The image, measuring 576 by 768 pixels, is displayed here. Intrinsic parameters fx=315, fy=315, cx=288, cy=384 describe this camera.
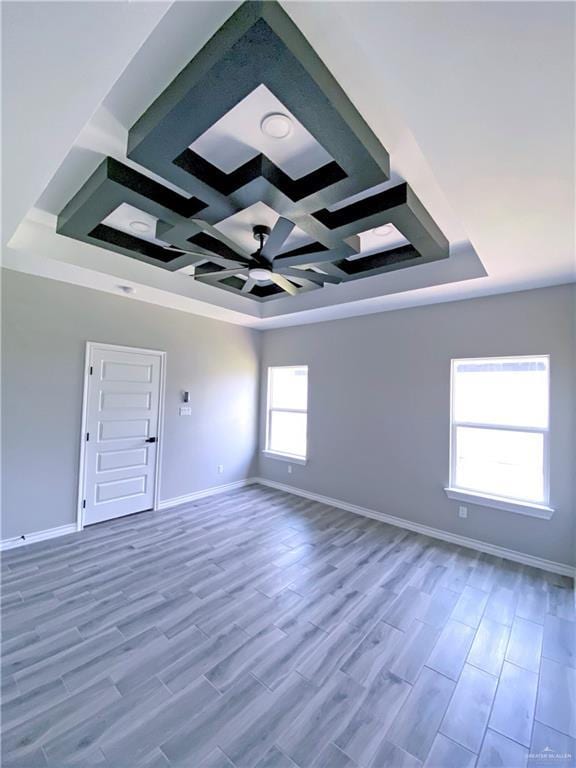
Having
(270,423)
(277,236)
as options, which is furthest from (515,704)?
(270,423)

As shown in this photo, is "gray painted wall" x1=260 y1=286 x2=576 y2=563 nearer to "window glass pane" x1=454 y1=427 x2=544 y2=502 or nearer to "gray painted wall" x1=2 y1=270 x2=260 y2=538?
"window glass pane" x1=454 y1=427 x2=544 y2=502

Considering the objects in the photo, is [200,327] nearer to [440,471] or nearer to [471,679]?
[440,471]

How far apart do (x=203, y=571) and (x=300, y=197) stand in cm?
313

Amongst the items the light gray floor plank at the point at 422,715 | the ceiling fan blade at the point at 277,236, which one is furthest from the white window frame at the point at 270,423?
the light gray floor plank at the point at 422,715

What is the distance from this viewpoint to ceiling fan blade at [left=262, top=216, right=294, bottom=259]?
225 cm

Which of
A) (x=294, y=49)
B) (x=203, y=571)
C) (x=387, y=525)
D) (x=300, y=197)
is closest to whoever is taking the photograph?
(x=294, y=49)

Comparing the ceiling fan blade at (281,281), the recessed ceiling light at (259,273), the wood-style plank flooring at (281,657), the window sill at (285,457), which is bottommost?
the wood-style plank flooring at (281,657)

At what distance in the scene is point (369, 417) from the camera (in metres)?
4.27

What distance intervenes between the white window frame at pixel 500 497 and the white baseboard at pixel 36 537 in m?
4.22

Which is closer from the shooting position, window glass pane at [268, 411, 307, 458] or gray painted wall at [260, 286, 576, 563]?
gray painted wall at [260, 286, 576, 563]

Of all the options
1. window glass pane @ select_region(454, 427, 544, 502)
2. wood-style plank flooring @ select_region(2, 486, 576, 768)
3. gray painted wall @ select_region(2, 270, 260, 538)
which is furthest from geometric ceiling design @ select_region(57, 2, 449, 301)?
wood-style plank flooring @ select_region(2, 486, 576, 768)

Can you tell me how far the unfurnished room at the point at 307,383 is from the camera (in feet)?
4.14

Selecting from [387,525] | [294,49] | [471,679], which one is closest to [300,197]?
[294,49]

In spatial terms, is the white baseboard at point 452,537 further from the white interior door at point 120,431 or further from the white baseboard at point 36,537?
the white baseboard at point 36,537
